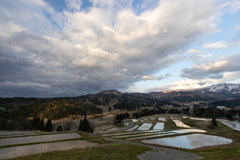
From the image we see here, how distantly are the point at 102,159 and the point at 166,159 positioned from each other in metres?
13.0

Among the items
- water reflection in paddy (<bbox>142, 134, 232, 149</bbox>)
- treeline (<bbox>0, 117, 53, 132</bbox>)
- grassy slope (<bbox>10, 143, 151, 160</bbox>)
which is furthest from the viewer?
treeline (<bbox>0, 117, 53, 132</bbox>)

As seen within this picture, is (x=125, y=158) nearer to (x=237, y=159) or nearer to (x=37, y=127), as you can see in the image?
(x=237, y=159)

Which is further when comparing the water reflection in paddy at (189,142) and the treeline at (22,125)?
the treeline at (22,125)

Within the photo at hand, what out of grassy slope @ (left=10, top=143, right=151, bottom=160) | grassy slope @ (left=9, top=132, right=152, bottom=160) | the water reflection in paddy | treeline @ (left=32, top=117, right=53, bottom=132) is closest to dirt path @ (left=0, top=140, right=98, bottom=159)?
grassy slope @ (left=9, top=132, right=152, bottom=160)

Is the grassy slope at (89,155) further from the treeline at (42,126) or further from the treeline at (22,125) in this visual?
the treeline at (22,125)

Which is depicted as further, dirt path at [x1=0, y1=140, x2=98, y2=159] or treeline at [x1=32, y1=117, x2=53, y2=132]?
treeline at [x1=32, y1=117, x2=53, y2=132]

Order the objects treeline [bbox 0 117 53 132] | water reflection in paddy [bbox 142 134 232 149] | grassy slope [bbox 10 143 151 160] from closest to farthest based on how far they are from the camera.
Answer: grassy slope [bbox 10 143 151 160] → water reflection in paddy [bbox 142 134 232 149] → treeline [bbox 0 117 53 132]

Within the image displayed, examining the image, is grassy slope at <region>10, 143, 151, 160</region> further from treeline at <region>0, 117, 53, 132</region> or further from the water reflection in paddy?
treeline at <region>0, 117, 53, 132</region>

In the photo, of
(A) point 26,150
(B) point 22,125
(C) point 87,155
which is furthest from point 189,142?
(B) point 22,125

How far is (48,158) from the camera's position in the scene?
22703 mm

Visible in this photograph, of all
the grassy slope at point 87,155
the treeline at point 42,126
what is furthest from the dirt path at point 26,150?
the treeline at point 42,126

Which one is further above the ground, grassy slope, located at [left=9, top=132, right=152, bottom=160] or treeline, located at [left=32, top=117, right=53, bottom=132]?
grassy slope, located at [left=9, top=132, right=152, bottom=160]

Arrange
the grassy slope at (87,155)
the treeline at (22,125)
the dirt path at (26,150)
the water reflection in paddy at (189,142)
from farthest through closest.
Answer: the treeline at (22,125) → the water reflection in paddy at (189,142) → the dirt path at (26,150) → the grassy slope at (87,155)

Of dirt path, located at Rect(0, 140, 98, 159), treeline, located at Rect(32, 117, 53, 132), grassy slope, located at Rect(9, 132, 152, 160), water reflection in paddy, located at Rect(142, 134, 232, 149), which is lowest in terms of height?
treeline, located at Rect(32, 117, 53, 132)
